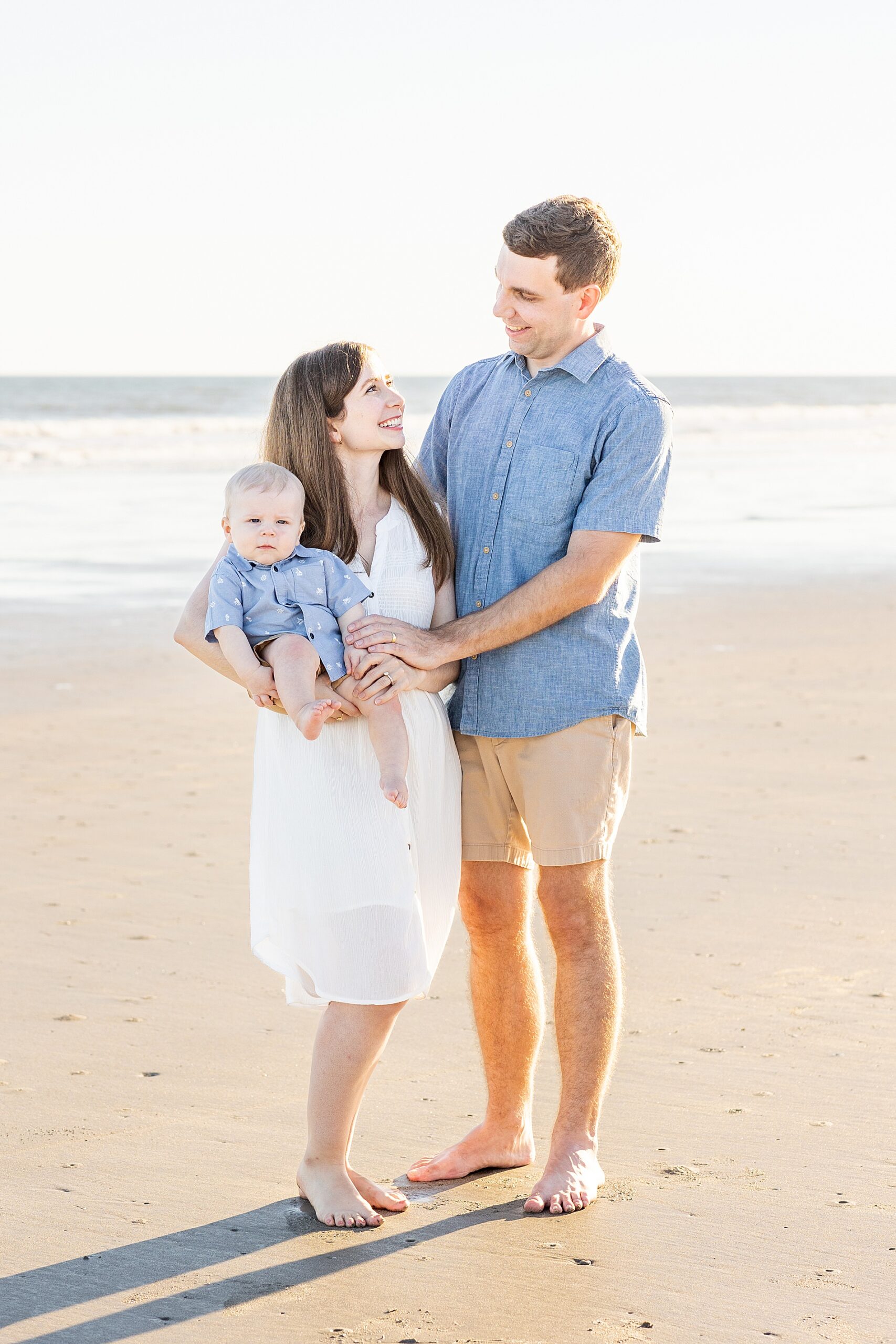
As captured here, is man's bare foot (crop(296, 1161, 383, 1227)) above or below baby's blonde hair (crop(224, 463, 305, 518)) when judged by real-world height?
below

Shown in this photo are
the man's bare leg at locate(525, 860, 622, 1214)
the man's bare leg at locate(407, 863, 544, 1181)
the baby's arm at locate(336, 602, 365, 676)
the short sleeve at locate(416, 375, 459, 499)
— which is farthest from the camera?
the short sleeve at locate(416, 375, 459, 499)

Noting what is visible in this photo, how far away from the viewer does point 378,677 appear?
9.75ft

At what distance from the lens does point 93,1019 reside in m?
3.98

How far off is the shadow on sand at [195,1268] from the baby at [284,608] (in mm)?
825

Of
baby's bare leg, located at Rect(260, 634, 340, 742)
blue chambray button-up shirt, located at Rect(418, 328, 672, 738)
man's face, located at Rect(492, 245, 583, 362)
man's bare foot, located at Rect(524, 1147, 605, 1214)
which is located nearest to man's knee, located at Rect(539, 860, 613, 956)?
blue chambray button-up shirt, located at Rect(418, 328, 672, 738)

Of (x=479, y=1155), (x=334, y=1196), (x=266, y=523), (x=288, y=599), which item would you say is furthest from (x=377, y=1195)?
(x=266, y=523)

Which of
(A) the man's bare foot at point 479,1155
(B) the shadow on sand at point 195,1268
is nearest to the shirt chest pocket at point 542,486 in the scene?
(A) the man's bare foot at point 479,1155

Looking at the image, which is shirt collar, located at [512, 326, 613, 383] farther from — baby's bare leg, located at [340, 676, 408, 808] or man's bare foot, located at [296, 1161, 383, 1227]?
man's bare foot, located at [296, 1161, 383, 1227]

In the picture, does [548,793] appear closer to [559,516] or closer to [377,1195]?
[559,516]

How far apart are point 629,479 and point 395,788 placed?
0.81m

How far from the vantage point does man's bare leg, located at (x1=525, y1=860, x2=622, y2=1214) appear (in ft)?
10.4

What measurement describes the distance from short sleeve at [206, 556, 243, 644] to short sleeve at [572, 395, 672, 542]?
2.32 ft

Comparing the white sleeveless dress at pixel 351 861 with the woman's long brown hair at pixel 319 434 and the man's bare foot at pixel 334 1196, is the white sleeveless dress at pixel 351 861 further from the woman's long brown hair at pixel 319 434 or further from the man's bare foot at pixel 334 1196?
the man's bare foot at pixel 334 1196

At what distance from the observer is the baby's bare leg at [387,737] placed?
2.94 m
